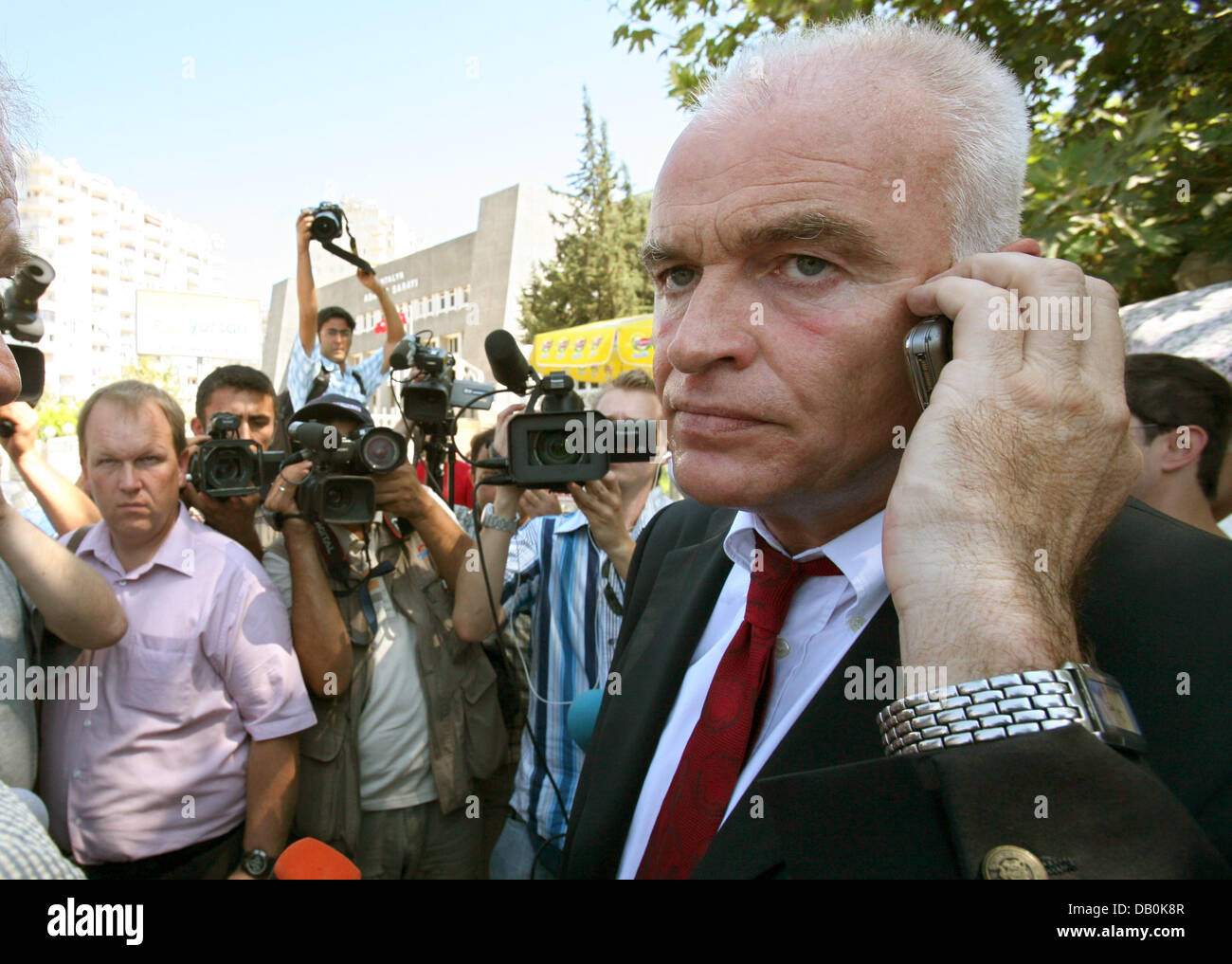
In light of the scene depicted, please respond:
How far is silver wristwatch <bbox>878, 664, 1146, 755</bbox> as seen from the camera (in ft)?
2.69

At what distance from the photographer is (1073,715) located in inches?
32.2

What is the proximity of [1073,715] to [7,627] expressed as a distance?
9.06ft

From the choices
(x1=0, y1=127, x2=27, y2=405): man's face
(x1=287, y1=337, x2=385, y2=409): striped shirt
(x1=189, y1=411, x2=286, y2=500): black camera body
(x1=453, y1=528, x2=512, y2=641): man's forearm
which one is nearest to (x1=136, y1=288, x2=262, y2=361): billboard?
(x1=287, y1=337, x2=385, y2=409): striped shirt

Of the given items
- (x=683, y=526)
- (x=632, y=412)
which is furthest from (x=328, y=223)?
(x=683, y=526)

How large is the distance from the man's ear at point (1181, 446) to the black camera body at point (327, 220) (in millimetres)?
3733

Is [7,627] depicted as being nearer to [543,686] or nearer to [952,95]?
[543,686]

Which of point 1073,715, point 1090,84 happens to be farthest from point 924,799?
point 1090,84

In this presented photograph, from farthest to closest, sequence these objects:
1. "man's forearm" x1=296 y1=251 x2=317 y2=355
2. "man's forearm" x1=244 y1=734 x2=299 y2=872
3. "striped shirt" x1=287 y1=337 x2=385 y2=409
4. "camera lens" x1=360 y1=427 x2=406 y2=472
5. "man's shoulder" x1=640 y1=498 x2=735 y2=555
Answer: "striped shirt" x1=287 y1=337 x2=385 y2=409
"man's forearm" x1=296 y1=251 x2=317 y2=355
"camera lens" x1=360 y1=427 x2=406 y2=472
"man's forearm" x1=244 y1=734 x2=299 y2=872
"man's shoulder" x1=640 y1=498 x2=735 y2=555

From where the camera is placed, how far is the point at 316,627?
2.82 m

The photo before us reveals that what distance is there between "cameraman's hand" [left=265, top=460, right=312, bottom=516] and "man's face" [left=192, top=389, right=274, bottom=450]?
897 millimetres

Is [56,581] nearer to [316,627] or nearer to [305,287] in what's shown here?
[316,627]

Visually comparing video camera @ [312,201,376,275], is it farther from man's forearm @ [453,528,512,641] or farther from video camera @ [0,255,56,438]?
man's forearm @ [453,528,512,641]

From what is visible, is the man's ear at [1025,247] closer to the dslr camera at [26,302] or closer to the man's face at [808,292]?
the man's face at [808,292]
